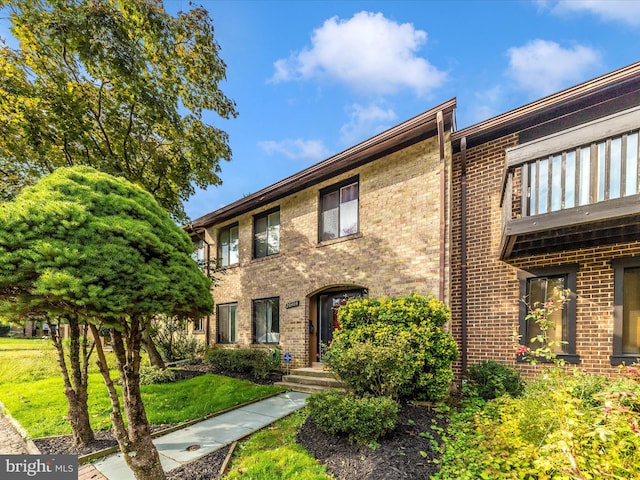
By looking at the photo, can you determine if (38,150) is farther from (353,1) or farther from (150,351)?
(353,1)

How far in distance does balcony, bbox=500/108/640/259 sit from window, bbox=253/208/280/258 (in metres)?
7.05

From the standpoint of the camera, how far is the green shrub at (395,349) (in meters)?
5.07

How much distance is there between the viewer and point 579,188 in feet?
15.8

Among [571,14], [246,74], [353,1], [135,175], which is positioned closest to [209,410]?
[135,175]

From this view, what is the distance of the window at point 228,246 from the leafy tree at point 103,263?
891cm

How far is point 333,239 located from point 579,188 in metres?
5.58

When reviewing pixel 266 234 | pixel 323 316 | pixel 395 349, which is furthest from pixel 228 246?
pixel 395 349

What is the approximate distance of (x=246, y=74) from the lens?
9.27 m

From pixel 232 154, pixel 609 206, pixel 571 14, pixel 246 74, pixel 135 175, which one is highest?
pixel 571 14

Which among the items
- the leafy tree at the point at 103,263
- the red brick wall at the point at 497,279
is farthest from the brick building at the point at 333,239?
the leafy tree at the point at 103,263

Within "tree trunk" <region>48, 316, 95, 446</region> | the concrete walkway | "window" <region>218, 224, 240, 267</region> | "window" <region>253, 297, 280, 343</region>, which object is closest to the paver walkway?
the concrete walkway

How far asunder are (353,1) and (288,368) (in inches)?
397

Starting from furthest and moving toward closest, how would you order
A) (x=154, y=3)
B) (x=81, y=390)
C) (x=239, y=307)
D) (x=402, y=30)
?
1. (x=239, y=307)
2. (x=402, y=30)
3. (x=154, y=3)
4. (x=81, y=390)

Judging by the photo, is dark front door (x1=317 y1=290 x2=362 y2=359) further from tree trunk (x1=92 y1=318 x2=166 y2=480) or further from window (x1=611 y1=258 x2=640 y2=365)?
tree trunk (x1=92 y1=318 x2=166 y2=480)
